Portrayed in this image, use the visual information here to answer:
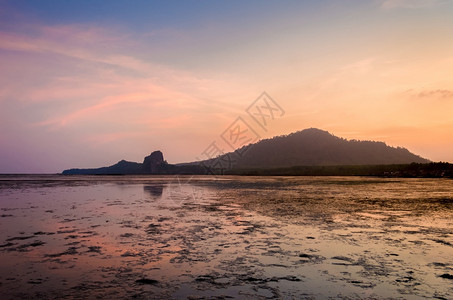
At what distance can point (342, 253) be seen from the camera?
28.2 feet

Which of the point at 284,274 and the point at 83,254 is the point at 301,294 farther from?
the point at 83,254

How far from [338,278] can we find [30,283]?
6272mm

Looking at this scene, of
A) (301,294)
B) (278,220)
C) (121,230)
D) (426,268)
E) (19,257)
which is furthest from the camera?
(278,220)

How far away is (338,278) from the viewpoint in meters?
6.61

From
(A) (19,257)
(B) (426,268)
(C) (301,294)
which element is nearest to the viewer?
(C) (301,294)

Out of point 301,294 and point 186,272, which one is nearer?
point 301,294

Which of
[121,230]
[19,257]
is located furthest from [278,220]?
[19,257]

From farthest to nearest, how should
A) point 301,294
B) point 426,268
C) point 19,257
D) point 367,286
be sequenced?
point 19,257 → point 426,268 → point 367,286 → point 301,294

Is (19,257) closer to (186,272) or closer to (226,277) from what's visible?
(186,272)

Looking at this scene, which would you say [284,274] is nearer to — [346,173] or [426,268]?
[426,268]

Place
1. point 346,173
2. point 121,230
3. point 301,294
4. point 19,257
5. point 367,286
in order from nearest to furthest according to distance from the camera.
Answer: point 301,294 → point 367,286 → point 19,257 → point 121,230 → point 346,173

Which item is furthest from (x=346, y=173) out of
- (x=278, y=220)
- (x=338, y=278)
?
(x=338, y=278)

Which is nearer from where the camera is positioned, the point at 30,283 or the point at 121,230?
the point at 30,283

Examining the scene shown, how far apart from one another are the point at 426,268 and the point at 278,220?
7142mm
